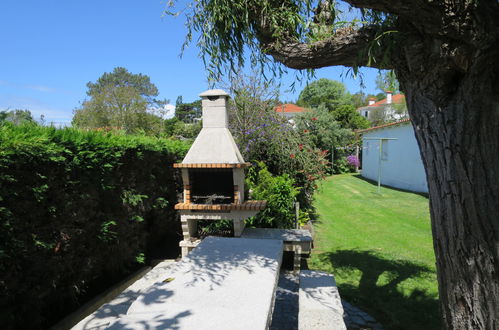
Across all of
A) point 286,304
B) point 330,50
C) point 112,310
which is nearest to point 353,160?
point 286,304

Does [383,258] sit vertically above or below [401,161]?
below

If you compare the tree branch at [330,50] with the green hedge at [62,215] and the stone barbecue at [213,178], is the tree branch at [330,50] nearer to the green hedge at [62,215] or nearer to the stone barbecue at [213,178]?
the green hedge at [62,215]

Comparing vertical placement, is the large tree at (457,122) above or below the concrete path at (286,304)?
above

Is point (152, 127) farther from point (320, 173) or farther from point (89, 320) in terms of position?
point (89, 320)

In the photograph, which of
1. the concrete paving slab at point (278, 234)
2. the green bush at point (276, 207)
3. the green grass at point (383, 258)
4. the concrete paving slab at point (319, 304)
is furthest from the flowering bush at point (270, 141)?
the concrete paving slab at point (319, 304)

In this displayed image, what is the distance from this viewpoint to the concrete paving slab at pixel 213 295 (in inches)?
88.8

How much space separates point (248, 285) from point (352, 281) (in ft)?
9.30

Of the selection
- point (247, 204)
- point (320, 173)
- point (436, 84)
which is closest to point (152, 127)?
point (320, 173)

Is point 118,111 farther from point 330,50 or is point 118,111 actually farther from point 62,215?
point 330,50

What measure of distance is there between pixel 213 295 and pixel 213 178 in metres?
3.88

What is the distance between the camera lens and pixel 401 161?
51.6 feet

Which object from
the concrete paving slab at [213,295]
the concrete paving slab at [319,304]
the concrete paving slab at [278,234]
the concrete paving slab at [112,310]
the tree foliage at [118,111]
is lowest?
the concrete paving slab at [112,310]

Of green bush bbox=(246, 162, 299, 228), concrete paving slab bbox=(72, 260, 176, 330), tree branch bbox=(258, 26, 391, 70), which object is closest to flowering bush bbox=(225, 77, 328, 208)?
green bush bbox=(246, 162, 299, 228)

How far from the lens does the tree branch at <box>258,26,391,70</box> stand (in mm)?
2543
